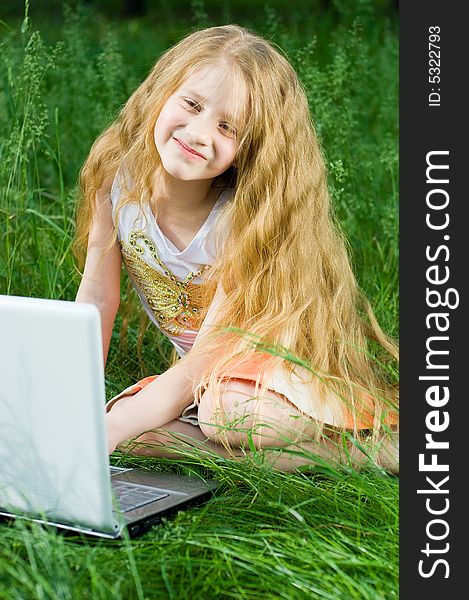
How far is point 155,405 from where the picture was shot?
6.79 ft

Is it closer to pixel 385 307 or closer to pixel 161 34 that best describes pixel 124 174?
pixel 385 307

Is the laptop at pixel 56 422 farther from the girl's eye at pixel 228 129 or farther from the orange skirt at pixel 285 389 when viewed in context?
the girl's eye at pixel 228 129

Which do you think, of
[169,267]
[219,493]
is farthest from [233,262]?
[219,493]

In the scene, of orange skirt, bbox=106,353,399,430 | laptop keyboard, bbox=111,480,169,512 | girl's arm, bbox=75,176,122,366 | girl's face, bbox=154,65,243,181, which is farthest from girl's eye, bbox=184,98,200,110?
laptop keyboard, bbox=111,480,169,512

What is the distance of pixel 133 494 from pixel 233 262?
0.53 metres

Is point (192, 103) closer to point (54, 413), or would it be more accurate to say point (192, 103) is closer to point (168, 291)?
point (168, 291)

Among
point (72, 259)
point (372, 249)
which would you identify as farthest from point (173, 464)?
point (372, 249)

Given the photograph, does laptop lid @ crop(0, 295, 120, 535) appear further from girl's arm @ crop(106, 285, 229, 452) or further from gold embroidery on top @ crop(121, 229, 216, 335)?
gold embroidery on top @ crop(121, 229, 216, 335)

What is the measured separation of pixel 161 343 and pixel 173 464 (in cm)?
69

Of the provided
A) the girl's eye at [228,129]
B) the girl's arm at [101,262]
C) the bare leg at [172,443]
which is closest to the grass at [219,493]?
the bare leg at [172,443]

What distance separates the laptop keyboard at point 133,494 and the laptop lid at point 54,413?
0.15m

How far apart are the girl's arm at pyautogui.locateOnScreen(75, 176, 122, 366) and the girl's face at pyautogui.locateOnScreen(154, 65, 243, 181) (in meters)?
0.28

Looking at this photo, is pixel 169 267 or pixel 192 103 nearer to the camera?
pixel 192 103

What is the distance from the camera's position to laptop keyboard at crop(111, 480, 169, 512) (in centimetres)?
175
